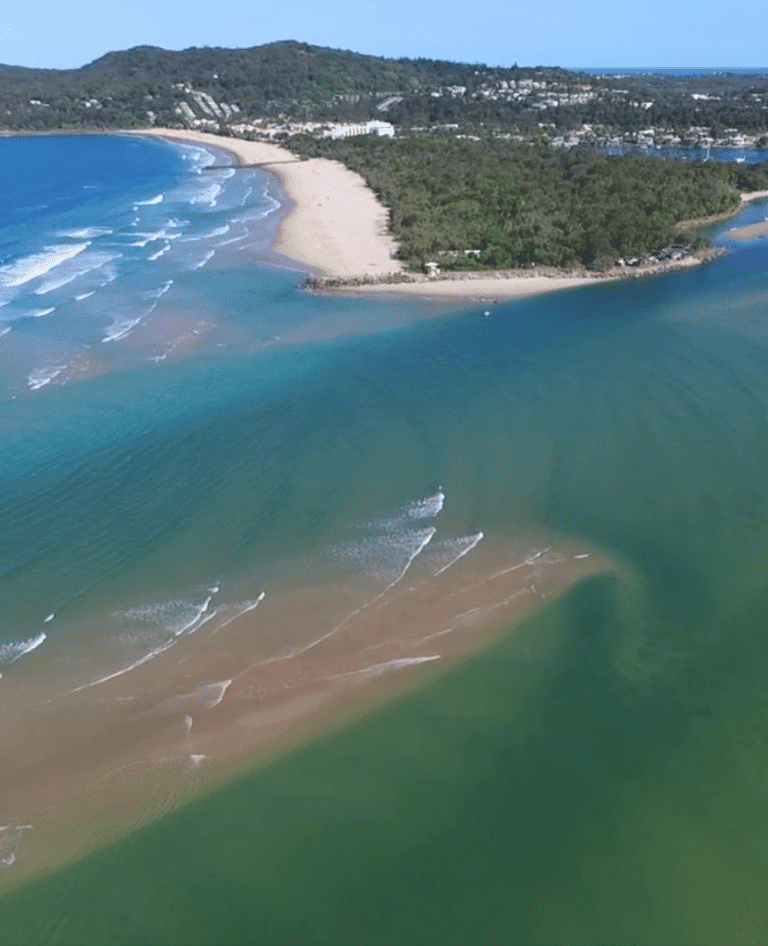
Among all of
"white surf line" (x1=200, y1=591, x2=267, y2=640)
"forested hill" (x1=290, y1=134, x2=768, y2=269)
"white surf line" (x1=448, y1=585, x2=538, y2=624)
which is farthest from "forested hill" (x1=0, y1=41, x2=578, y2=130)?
"white surf line" (x1=200, y1=591, x2=267, y2=640)

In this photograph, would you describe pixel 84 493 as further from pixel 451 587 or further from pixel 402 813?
pixel 402 813

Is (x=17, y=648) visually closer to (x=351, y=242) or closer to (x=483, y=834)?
(x=483, y=834)

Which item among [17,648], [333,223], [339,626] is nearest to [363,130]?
[333,223]

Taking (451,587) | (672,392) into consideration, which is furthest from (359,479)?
A: (672,392)

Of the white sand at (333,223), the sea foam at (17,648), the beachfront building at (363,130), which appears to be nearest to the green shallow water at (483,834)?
the sea foam at (17,648)

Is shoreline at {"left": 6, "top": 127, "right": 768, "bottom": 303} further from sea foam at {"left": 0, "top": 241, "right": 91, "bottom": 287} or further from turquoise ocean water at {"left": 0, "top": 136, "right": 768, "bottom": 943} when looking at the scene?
sea foam at {"left": 0, "top": 241, "right": 91, "bottom": 287}

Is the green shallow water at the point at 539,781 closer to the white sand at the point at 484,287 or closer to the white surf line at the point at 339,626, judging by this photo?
the white surf line at the point at 339,626
